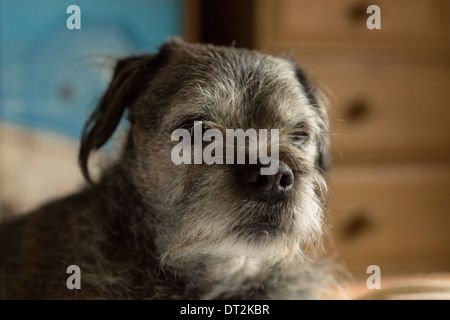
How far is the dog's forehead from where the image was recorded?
0.86m

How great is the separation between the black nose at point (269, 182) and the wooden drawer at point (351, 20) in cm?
106

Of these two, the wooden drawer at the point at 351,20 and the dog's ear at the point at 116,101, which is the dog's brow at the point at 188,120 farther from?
the wooden drawer at the point at 351,20

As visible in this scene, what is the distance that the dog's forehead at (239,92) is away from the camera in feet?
2.82

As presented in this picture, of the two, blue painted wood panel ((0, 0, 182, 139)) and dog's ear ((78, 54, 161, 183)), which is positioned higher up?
blue painted wood panel ((0, 0, 182, 139))

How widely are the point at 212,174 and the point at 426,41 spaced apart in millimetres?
1340

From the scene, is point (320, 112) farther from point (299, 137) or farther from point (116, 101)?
point (116, 101)

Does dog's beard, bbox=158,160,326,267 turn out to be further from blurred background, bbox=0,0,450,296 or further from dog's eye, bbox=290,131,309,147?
blurred background, bbox=0,0,450,296

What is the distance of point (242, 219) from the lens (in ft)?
2.53

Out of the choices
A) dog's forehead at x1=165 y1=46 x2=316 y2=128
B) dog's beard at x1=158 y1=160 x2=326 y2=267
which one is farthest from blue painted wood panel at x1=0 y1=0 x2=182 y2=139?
dog's beard at x1=158 y1=160 x2=326 y2=267

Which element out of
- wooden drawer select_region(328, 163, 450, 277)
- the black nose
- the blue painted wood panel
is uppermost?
the blue painted wood panel

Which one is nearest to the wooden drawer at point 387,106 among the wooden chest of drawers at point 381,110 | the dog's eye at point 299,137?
the wooden chest of drawers at point 381,110

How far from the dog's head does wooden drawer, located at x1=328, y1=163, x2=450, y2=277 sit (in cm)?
81
